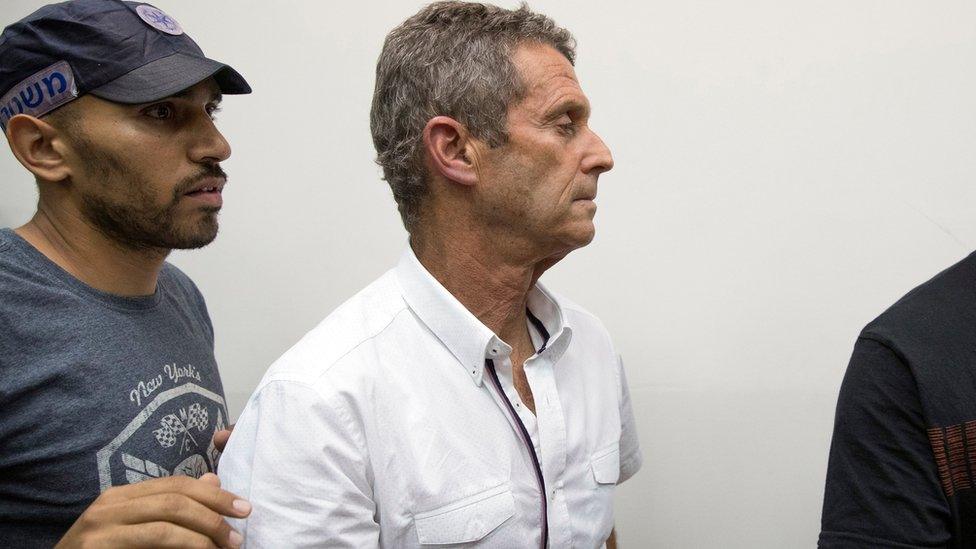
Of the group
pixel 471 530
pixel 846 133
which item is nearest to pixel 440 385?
pixel 471 530

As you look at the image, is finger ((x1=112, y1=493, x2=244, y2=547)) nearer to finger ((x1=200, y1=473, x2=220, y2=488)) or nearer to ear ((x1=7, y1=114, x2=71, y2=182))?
finger ((x1=200, y1=473, x2=220, y2=488))

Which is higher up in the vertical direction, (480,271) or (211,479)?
(480,271)

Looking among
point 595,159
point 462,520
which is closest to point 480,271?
point 595,159

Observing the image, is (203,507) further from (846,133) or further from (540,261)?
(846,133)

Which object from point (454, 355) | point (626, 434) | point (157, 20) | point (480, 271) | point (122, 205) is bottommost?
point (626, 434)

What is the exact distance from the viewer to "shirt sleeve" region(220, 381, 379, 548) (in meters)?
0.92

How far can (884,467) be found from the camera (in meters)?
0.96

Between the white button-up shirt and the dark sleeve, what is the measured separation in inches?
→ 12.7

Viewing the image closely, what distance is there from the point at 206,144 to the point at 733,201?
3.03 feet

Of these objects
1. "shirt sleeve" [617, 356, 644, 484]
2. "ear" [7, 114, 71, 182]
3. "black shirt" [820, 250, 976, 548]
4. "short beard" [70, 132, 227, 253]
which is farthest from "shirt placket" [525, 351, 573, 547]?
"ear" [7, 114, 71, 182]

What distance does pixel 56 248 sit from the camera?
3.53 feet

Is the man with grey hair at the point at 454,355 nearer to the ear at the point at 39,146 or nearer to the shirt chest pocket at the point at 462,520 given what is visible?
the shirt chest pocket at the point at 462,520

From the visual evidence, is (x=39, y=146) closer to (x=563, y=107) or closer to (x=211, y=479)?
(x=211, y=479)

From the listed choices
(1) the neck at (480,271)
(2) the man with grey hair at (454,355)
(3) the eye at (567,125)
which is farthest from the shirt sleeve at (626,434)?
(3) the eye at (567,125)
